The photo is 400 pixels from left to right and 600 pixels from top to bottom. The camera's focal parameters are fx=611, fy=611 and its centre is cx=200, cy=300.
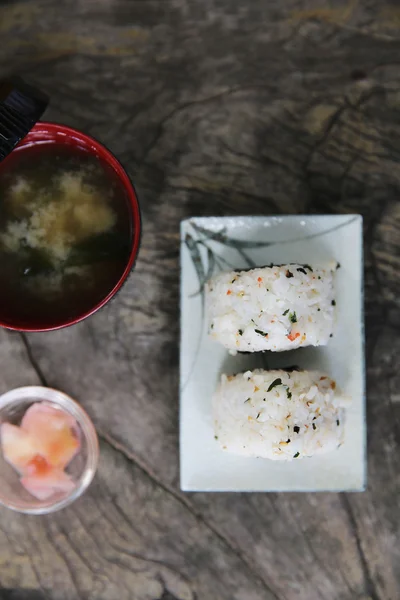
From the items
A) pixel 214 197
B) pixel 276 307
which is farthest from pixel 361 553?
pixel 214 197

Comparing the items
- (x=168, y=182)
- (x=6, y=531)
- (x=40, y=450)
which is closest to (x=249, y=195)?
(x=168, y=182)

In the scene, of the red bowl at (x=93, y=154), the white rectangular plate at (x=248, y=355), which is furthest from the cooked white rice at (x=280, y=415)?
the red bowl at (x=93, y=154)

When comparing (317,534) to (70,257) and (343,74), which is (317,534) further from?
(343,74)

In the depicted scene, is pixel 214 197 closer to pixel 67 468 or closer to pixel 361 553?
pixel 67 468

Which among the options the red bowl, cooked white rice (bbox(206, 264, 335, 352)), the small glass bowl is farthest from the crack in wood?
the red bowl

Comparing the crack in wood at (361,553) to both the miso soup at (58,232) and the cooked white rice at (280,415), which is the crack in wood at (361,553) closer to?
the cooked white rice at (280,415)

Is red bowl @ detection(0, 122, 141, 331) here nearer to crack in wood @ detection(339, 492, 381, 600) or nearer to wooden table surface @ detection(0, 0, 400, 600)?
wooden table surface @ detection(0, 0, 400, 600)
